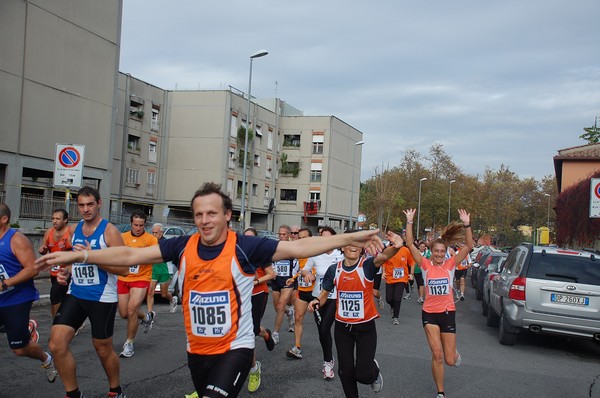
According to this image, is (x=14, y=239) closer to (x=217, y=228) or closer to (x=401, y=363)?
(x=217, y=228)

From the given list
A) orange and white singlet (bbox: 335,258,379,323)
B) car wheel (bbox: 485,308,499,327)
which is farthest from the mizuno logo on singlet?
car wheel (bbox: 485,308,499,327)

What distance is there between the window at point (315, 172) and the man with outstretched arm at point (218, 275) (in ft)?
174

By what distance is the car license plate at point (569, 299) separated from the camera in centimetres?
974

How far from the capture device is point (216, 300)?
149 inches

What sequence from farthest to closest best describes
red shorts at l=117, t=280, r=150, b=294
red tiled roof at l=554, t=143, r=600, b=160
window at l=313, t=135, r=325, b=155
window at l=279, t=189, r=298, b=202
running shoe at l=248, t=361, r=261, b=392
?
1. window at l=279, t=189, r=298, b=202
2. window at l=313, t=135, r=325, b=155
3. red tiled roof at l=554, t=143, r=600, b=160
4. red shorts at l=117, t=280, r=150, b=294
5. running shoe at l=248, t=361, r=261, b=392

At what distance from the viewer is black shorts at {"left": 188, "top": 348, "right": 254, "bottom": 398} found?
3619 millimetres

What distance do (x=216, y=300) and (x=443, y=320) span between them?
3855 mm

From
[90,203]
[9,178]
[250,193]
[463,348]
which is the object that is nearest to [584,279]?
[463,348]

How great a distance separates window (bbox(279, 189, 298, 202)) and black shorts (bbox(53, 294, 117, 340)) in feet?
168

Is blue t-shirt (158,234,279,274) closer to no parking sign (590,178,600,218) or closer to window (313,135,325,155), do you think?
no parking sign (590,178,600,218)

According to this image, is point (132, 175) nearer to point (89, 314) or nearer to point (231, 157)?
point (231, 157)

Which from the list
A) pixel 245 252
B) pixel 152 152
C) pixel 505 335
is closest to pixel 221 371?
pixel 245 252

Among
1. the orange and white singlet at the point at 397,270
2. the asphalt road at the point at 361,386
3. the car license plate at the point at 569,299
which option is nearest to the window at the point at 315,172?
the orange and white singlet at the point at 397,270

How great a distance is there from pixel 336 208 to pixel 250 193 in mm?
12166
